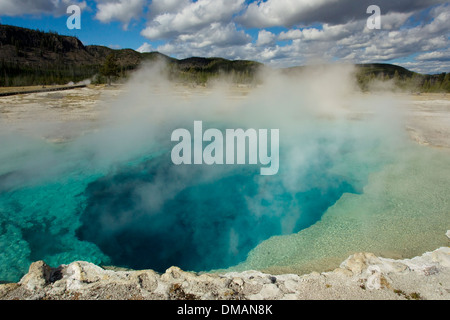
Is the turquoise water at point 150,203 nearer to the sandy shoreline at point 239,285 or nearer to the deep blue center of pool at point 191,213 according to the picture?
the deep blue center of pool at point 191,213

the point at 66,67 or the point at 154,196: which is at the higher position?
the point at 66,67

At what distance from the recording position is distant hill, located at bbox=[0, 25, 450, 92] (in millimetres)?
48969

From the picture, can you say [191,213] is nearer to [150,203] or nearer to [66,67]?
[150,203]

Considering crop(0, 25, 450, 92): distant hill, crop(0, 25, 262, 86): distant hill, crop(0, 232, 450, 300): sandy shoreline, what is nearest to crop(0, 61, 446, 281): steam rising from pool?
crop(0, 232, 450, 300): sandy shoreline

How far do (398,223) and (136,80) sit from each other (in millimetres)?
47712

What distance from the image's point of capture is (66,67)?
7794cm

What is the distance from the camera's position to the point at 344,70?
2691 cm

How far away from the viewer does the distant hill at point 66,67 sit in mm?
48969

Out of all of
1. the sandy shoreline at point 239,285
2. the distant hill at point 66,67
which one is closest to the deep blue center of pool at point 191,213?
the sandy shoreline at point 239,285

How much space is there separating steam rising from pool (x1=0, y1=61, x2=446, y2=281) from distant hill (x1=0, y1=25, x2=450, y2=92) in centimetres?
4017

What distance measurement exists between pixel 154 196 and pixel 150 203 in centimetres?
35

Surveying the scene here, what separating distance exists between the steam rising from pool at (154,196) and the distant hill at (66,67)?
132ft

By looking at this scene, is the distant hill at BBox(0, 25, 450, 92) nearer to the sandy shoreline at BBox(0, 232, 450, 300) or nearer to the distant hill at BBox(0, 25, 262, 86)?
the distant hill at BBox(0, 25, 262, 86)

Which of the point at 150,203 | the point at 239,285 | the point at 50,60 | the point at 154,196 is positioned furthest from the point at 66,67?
the point at 239,285
